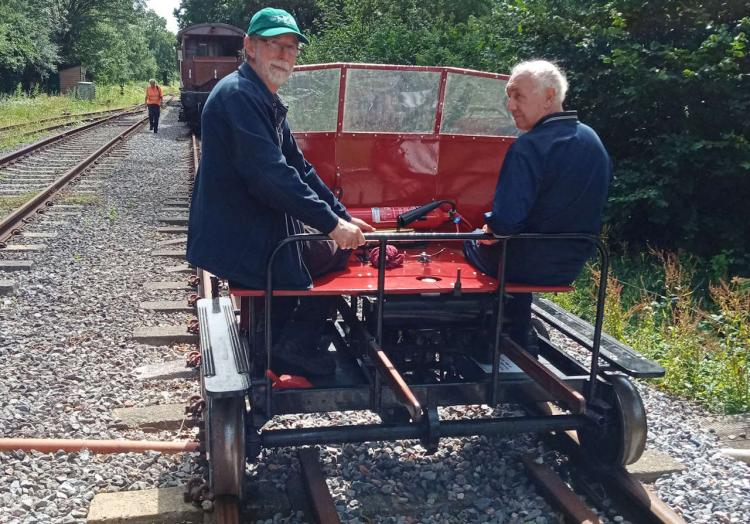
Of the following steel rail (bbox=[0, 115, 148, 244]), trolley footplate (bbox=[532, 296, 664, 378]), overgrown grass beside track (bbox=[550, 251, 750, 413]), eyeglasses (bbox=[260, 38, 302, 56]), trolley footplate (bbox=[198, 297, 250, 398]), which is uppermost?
eyeglasses (bbox=[260, 38, 302, 56])

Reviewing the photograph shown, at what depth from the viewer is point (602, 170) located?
3.61m

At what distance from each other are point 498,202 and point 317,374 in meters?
1.29

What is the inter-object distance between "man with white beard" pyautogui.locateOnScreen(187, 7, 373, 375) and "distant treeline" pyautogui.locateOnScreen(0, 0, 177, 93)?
41.7 metres

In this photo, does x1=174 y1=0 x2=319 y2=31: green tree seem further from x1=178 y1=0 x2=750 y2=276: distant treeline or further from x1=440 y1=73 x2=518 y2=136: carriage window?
x1=440 y1=73 x2=518 y2=136: carriage window

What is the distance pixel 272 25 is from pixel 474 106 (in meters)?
2.11

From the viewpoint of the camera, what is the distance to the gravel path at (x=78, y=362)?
11.8 feet

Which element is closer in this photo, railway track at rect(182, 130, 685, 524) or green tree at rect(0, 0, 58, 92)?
railway track at rect(182, 130, 685, 524)

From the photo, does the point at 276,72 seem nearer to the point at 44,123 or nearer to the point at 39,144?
the point at 39,144

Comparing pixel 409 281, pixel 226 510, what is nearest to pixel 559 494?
pixel 409 281

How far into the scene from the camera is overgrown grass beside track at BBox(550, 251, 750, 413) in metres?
5.37

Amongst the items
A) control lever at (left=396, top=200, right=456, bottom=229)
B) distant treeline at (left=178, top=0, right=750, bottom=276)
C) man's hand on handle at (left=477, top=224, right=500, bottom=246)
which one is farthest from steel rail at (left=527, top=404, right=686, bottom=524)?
distant treeline at (left=178, top=0, right=750, bottom=276)

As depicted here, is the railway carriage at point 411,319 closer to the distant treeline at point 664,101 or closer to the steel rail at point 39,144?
the distant treeline at point 664,101

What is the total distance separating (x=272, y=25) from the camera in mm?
3316


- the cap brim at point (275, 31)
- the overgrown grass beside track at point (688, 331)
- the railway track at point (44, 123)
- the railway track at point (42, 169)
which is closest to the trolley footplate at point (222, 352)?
the cap brim at point (275, 31)
